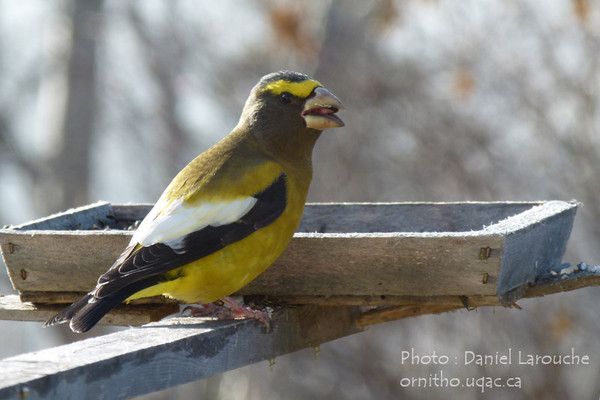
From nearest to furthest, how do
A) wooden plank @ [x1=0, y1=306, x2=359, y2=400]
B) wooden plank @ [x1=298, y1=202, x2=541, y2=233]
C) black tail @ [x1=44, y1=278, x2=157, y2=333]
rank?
1. wooden plank @ [x1=0, y1=306, x2=359, y2=400]
2. black tail @ [x1=44, y1=278, x2=157, y2=333]
3. wooden plank @ [x1=298, y1=202, x2=541, y2=233]

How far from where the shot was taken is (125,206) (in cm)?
594

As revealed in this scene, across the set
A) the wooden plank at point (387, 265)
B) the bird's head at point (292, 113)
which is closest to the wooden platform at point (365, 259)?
the wooden plank at point (387, 265)

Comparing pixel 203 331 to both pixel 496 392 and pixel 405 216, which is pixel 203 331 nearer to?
pixel 405 216

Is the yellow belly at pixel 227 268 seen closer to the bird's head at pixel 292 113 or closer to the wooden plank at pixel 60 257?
the wooden plank at pixel 60 257

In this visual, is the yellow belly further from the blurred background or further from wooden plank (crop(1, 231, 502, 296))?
the blurred background

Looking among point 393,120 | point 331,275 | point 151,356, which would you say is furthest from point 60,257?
point 393,120

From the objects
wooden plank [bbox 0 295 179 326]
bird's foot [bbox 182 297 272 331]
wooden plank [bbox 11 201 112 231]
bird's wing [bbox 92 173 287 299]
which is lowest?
wooden plank [bbox 0 295 179 326]

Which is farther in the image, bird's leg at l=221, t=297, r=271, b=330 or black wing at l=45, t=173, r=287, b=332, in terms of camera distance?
bird's leg at l=221, t=297, r=271, b=330

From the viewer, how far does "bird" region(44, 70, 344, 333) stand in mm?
4457

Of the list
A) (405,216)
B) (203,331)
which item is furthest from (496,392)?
(203,331)

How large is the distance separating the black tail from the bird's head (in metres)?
0.99

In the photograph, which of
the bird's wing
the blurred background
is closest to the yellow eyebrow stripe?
the bird's wing

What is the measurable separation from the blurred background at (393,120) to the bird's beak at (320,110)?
11.7 ft

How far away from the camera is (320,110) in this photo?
514 centimetres
